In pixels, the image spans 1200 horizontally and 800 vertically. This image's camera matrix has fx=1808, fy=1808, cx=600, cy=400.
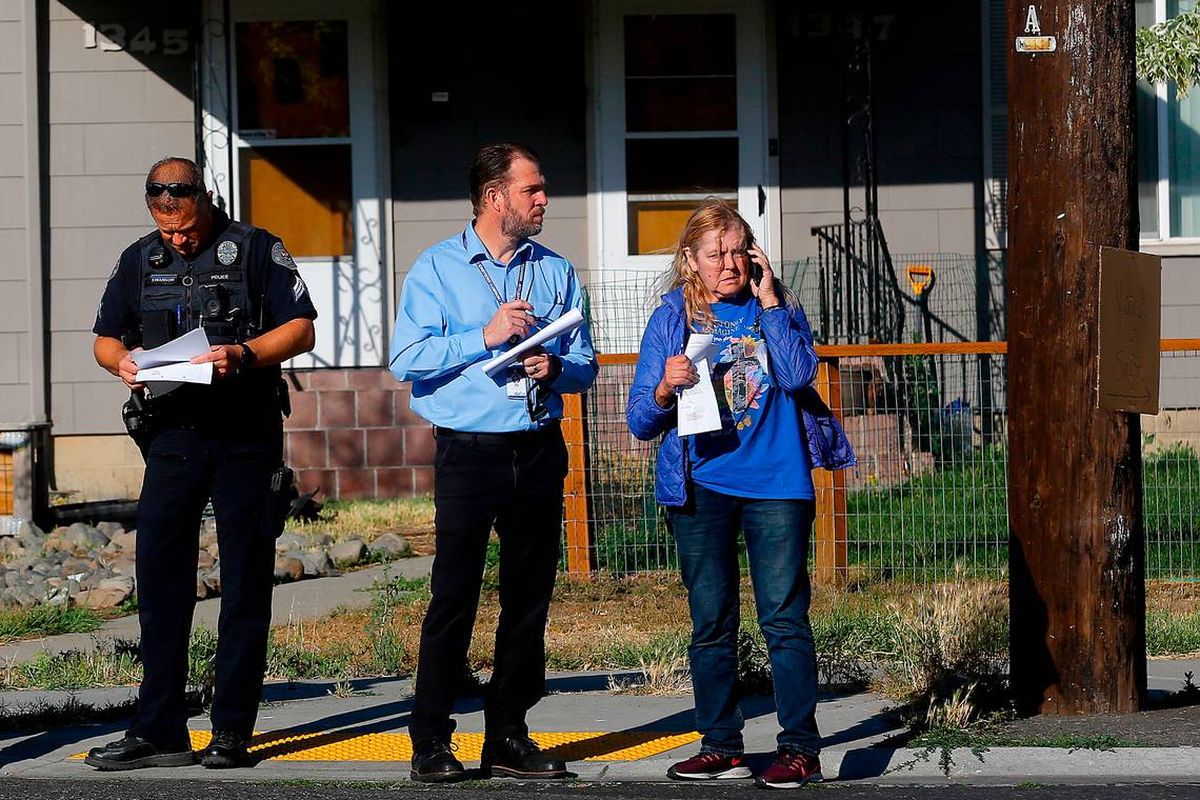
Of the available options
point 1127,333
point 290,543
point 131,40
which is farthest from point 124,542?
point 1127,333

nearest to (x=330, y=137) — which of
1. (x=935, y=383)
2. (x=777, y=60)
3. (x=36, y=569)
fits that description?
(x=777, y=60)

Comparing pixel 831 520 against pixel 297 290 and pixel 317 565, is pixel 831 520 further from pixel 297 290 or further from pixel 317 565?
pixel 297 290

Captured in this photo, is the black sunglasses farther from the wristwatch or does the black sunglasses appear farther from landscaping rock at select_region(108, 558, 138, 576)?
landscaping rock at select_region(108, 558, 138, 576)

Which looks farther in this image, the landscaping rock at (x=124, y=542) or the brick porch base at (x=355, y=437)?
the brick porch base at (x=355, y=437)

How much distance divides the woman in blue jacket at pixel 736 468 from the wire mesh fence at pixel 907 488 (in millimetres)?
3494

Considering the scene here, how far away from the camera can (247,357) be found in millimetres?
5660

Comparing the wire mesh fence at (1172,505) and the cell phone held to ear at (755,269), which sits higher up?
the cell phone held to ear at (755,269)

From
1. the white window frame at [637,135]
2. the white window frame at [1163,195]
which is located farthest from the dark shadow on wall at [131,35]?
the white window frame at [1163,195]

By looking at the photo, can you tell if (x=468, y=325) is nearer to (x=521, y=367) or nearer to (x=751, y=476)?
(x=521, y=367)

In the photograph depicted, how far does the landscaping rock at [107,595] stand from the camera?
9.65 meters

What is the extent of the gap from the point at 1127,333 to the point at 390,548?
20.1 feet

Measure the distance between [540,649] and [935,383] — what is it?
4172mm

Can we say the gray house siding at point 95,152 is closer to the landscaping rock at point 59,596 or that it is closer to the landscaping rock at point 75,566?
the landscaping rock at point 75,566

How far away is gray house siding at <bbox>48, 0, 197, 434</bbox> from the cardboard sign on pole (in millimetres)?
9228
